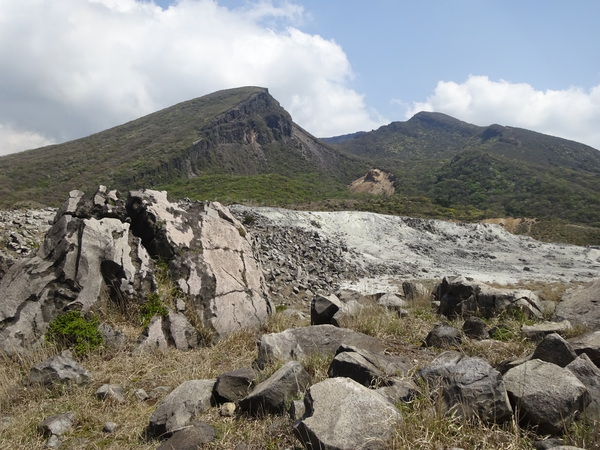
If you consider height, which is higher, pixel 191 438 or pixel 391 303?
pixel 191 438

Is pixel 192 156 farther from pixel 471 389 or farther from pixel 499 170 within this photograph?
pixel 471 389

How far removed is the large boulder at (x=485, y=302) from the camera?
20.5ft

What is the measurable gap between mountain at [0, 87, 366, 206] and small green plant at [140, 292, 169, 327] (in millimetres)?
46994

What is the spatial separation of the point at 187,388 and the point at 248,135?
358 feet

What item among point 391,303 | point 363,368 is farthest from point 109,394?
point 391,303

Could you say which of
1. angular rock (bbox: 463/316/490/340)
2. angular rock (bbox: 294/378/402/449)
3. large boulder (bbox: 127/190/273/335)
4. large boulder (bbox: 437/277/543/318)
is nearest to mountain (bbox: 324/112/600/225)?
large boulder (bbox: 437/277/543/318)

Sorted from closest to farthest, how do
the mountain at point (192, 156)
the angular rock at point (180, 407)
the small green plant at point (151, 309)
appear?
the angular rock at point (180, 407) → the small green plant at point (151, 309) → the mountain at point (192, 156)

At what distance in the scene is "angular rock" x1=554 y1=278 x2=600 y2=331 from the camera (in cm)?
570

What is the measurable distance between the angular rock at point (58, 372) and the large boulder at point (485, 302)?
17.8 ft

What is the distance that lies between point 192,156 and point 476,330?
8654 centimetres

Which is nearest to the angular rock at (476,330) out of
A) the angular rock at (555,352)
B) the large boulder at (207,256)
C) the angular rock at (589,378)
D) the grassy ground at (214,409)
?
the grassy ground at (214,409)

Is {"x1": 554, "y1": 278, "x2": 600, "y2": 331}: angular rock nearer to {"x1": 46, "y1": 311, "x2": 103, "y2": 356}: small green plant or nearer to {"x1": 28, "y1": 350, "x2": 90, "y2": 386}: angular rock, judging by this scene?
{"x1": 28, "y1": 350, "x2": 90, "y2": 386}: angular rock

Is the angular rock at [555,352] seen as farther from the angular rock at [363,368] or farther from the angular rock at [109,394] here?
the angular rock at [109,394]

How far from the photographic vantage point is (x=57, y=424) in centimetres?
308
